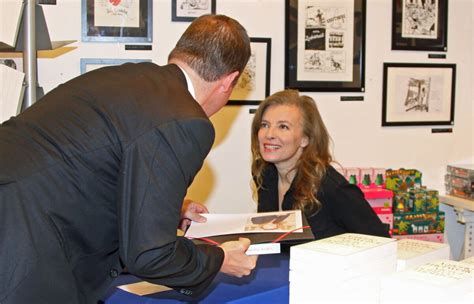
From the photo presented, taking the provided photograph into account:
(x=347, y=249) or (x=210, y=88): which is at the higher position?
(x=210, y=88)

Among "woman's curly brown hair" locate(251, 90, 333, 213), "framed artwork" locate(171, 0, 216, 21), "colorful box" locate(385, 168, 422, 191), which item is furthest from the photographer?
"colorful box" locate(385, 168, 422, 191)

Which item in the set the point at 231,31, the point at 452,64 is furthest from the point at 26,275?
the point at 452,64

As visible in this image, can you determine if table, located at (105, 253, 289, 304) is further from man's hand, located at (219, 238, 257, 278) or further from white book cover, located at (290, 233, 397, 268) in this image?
white book cover, located at (290, 233, 397, 268)

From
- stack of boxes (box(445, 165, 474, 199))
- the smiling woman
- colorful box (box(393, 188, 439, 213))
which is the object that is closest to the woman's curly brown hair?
the smiling woman

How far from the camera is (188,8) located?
133 inches

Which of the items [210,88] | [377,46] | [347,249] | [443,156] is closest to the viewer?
[347,249]

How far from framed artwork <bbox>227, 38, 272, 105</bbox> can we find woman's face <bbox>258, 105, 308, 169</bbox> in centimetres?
85

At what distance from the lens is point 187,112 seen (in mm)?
1394

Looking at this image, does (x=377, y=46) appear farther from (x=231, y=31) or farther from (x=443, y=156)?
(x=231, y=31)

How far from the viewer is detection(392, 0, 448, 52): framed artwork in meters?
3.81

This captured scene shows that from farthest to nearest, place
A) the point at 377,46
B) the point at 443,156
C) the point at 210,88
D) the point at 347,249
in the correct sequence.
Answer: the point at 443,156, the point at 377,46, the point at 210,88, the point at 347,249

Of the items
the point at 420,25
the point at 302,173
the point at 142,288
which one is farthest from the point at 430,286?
the point at 420,25

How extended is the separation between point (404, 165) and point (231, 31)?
2.60 m

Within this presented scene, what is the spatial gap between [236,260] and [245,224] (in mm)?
279
